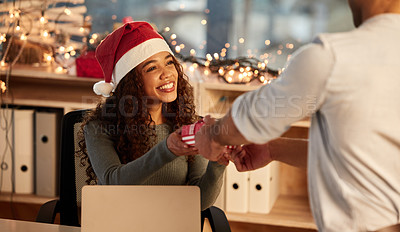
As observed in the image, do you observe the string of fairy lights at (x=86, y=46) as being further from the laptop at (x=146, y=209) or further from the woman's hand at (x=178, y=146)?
the laptop at (x=146, y=209)

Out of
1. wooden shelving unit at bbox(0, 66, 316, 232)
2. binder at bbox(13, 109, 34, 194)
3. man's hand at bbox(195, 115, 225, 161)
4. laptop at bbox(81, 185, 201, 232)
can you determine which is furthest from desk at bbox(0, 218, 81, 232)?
binder at bbox(13, 109, 34, 194)

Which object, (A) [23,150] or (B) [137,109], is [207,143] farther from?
(A) [23,150]

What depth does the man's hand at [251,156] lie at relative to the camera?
149 cm

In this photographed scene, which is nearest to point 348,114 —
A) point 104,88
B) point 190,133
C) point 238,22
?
point 190,133

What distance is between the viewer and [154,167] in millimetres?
1554

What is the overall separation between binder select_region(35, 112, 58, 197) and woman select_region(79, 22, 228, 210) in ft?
3.23

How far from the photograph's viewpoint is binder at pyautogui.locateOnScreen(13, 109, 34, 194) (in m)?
2.80

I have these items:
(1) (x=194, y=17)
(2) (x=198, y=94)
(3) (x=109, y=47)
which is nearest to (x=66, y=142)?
(3) (x=109, y=47)

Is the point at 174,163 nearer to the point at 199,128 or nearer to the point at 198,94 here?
the point at 199,128

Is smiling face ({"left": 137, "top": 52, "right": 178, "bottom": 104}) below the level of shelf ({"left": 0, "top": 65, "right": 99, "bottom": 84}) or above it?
above

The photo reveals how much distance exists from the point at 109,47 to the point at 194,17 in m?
1.17

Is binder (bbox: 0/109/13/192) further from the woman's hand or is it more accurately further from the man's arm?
the man's arm

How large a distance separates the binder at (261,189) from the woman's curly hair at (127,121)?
2.69ft

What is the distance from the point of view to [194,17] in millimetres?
2969
